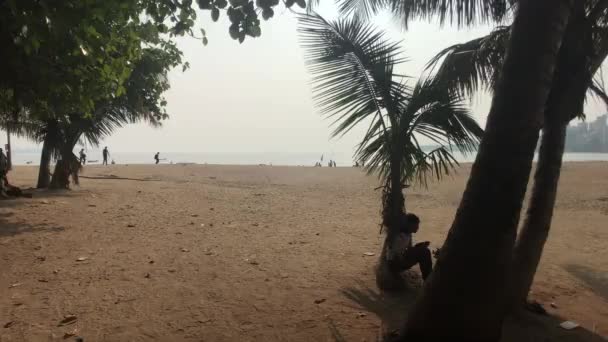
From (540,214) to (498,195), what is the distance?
1.52 metres

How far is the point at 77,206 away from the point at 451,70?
8804 millimetres

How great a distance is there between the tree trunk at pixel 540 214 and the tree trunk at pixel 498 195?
1207 mm

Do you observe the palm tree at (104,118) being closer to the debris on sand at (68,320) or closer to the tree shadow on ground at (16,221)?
the tree shadow on ground at (16,221)

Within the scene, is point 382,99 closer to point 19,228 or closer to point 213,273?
point 213,273

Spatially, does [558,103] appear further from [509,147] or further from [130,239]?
[130,239]

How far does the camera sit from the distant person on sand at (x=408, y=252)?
437 cm

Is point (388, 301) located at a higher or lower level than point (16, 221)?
lower

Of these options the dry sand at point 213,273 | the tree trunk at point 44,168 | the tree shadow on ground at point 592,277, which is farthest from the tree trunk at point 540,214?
the tree trunk at point 44,168

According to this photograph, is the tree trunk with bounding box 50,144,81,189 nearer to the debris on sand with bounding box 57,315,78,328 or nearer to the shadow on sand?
the debris on sand with bounding box 57,315,78,328

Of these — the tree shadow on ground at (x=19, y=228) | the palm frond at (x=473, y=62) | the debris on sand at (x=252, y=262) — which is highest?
the palm frond at (x=473, y=62)

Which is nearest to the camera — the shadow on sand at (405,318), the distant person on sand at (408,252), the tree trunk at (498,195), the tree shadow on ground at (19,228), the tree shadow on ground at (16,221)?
the tree trunk at (498,195)

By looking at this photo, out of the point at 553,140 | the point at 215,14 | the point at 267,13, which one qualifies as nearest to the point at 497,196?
the point at 553,140

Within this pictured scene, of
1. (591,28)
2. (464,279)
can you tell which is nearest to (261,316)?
(464,279)

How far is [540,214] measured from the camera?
4055mm
